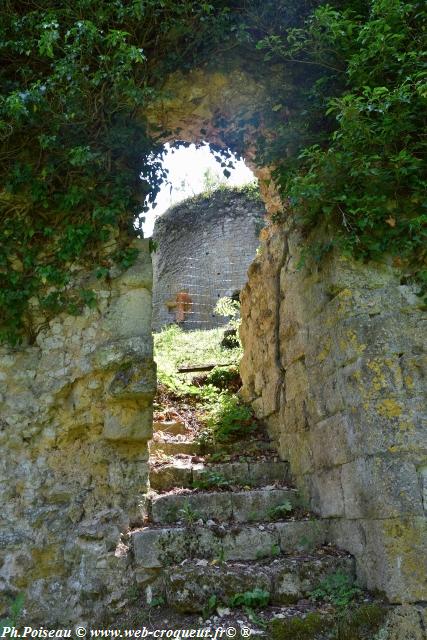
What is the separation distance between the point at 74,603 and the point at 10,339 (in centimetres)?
176

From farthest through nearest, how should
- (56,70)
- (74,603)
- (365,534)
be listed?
(56,70)
(74,603)
(365,534)

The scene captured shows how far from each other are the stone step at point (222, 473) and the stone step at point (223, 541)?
1.96 ft

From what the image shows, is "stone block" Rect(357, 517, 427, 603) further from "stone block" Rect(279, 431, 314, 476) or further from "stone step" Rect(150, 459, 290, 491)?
"stone step" Rect(150, 459, 290, 491)

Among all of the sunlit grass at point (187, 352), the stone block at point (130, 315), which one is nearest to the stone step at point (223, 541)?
the stone block at point (130, 315)

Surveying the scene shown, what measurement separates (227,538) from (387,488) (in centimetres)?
106

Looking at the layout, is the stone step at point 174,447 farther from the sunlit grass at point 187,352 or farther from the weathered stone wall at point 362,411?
the sunlit grass at point 187,352

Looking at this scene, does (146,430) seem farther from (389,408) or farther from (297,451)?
(389,408)

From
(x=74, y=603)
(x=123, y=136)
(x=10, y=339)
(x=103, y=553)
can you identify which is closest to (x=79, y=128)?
(x=123, y=136)

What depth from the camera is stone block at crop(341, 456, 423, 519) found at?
291cm

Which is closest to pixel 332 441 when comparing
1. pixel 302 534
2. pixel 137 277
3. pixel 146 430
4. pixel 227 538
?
pixel 302 534

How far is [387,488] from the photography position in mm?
2953

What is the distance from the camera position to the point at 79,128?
4.07 m

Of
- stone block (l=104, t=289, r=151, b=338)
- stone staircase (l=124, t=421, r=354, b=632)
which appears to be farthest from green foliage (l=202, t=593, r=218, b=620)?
stone block (l=104, t=289, r=151, b=338)

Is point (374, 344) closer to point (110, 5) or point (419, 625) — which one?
point (419, 625)
